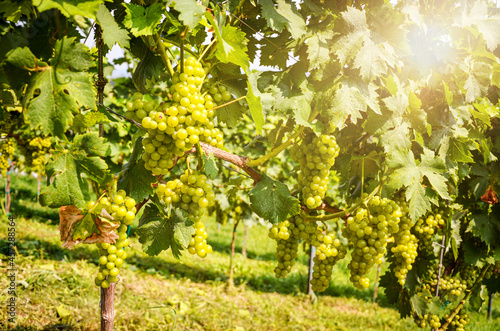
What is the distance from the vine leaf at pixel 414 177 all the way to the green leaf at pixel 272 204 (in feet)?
2.07

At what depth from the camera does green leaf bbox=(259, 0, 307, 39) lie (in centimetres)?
135

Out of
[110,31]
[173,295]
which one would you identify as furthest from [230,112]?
[173,295]

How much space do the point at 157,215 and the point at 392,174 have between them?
1.28 meters

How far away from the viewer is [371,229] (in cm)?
186

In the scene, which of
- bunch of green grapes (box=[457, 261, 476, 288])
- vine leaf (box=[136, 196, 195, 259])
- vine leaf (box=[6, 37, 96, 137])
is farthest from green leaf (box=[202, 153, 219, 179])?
bunch of green grapes (box=[457, 261, 476, 288])

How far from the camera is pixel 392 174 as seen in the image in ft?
6.13

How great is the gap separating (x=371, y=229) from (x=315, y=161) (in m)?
0.50

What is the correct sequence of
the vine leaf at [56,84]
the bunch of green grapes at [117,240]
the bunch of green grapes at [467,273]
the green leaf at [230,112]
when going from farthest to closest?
the bunch of green grapes at [467,273], the green leaf at [230,112], the bunch of green grapes at [117,240], the vine leaf at [56,84]

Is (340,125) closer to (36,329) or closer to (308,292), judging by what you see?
(36,329)

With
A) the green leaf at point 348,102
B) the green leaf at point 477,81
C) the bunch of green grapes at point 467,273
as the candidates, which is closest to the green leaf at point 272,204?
the green leaf at point 348,102

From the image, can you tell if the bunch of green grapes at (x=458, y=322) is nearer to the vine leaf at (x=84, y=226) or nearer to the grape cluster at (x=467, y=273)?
the grape cluster at (x=467, y=273)

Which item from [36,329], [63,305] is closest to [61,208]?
[36,329]

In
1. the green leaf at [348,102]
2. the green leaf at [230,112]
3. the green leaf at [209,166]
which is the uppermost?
the green leaf at [348,102]

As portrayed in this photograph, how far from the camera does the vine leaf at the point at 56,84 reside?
1008 millimetres
